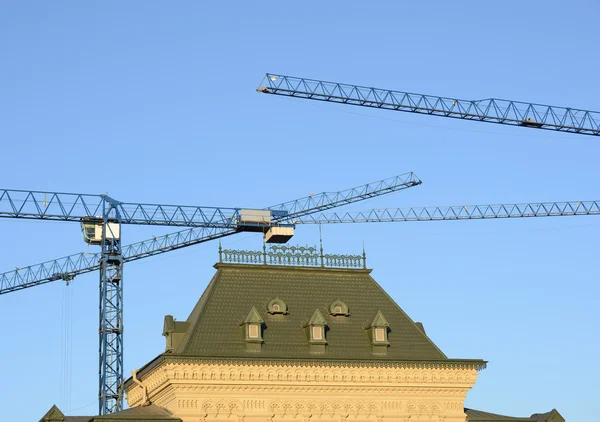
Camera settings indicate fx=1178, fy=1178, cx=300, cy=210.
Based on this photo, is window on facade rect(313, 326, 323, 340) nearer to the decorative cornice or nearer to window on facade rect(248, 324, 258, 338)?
the decorative cornice

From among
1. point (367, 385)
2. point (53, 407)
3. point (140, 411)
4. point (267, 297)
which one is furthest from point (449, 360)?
point (53, 407)

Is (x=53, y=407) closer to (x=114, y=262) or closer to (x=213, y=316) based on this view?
(x=213, y=316)

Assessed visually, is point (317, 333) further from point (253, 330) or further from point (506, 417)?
point (506, 417)

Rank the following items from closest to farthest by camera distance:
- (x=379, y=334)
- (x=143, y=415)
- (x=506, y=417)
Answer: (x=143, y=415)
(x=379, y=334)
(x=506, y=417)

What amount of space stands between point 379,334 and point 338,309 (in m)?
3.45

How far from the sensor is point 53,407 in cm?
7556

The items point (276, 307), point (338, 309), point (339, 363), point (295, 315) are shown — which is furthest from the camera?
point (338, 309)

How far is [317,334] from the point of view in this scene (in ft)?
264

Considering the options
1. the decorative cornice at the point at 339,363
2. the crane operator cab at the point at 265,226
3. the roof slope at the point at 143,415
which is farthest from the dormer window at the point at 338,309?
the crane operator cab at the point at 265,226

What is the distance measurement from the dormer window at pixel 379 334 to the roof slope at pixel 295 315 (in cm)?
52

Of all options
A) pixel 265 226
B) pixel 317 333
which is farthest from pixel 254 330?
pixel 265 226

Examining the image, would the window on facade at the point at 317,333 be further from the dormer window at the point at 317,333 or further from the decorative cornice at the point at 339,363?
the decorative cornice at the point at 339,363

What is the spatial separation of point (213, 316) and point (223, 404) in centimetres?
681

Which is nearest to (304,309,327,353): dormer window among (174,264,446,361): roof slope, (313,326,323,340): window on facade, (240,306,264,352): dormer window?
(313,326,323,340): window on facade
